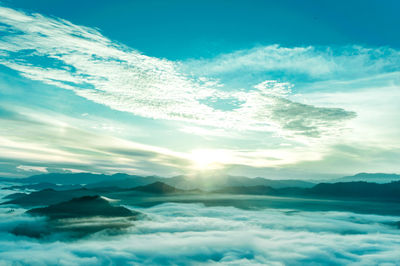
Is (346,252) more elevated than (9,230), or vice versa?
(346,252)

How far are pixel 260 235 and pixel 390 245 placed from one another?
205ft

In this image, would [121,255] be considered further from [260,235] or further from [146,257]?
[260,235]

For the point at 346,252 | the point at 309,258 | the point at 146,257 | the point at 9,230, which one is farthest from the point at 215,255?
the point at 9,230

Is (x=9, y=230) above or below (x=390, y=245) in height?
below

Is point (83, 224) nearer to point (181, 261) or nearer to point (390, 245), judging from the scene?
point (181, 261)

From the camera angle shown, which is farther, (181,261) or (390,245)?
(390,245)

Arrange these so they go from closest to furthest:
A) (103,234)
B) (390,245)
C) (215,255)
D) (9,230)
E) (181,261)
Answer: (181,261)
(215,255)
(390,245)
(103,234)
(9,230)

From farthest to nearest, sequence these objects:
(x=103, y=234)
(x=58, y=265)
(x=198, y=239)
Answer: (x=103, y=234) → (x=198, y=239) → (x=58, y=265)

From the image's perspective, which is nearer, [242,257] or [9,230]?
[242,257]

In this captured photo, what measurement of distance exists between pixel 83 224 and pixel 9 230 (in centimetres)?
4861

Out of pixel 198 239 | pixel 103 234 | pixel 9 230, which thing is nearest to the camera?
pixel 198 239

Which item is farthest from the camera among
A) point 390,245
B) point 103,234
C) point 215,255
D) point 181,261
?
point 103,234

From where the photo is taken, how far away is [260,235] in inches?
6186

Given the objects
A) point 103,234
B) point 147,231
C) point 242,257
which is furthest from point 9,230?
point 242,257
